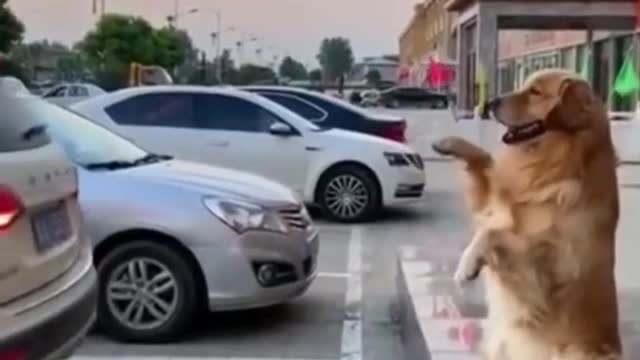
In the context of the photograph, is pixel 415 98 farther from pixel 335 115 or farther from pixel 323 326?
pixel 323 326

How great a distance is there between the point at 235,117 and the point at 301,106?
4.36m

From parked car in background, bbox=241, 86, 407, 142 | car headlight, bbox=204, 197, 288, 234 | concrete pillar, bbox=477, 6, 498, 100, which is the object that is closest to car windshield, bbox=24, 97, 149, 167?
car headlight, bbox=204, 197, 288, 234

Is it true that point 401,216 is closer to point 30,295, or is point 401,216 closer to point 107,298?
point 107,298

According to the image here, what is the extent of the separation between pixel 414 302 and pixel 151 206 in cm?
174

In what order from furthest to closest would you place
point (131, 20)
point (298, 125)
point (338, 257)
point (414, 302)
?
point (131, 20), point (298, 125), point (338, 257), point (414, 302)

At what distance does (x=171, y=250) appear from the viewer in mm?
7523

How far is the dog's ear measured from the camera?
4371 millimetres

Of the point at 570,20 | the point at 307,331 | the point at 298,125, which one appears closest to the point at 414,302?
the point at 307,331

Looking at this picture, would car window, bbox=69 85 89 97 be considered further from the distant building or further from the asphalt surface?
the distant building

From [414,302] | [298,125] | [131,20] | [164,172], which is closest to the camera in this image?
[414,302]

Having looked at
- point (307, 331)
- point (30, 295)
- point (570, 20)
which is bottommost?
point (307, 331)

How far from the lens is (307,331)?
8.16m

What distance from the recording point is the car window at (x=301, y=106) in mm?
18266

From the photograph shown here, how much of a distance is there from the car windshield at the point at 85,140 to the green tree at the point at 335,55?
112m
